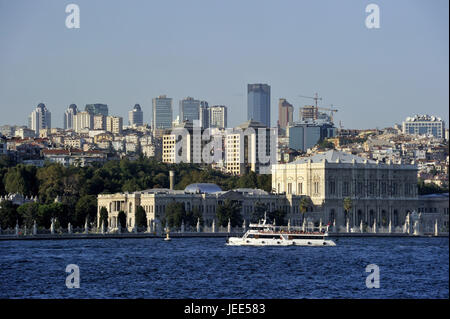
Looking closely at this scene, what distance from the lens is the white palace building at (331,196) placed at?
133125mm

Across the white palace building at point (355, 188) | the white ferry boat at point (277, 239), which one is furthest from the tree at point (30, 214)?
the white palace building at point (355, 188)

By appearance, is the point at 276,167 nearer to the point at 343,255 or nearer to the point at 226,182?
the point at 226,182

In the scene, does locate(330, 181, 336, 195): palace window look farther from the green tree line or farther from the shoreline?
the green tree line

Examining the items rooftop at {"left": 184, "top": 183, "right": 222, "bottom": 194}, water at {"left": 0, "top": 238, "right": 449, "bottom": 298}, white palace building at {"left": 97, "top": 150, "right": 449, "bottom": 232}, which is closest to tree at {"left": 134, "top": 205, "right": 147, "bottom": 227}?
white palace building at {"left": 97, "top": 150, "right": 449, "bottom": 232}

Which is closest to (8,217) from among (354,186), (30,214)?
(30,214)

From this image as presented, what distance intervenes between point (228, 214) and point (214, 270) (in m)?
49.8

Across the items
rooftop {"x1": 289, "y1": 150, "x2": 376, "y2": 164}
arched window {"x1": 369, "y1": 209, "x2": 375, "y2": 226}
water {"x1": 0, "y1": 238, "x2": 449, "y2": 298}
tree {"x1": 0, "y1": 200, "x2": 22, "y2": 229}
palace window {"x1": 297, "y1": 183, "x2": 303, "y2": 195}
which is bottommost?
water {"x1": 0, "y1": 238, "x2": 449, "y2": 298}

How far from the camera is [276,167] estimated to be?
14688 cm

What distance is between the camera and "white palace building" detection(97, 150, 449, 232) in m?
133

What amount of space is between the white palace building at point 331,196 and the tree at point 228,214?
319 centimetres

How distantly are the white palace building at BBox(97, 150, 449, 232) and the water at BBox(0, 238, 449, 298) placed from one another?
76.4 feet

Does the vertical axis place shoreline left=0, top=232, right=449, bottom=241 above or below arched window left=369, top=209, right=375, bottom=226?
below
